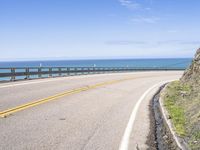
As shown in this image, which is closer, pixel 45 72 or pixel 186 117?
pixel 186 117

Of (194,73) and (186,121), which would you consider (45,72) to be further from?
(186,121)

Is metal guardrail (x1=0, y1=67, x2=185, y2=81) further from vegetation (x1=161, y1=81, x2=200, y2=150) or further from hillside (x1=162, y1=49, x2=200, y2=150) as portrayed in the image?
vegetation (x1=161, y1=81, x2=200, y2=150)

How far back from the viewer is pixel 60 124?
11.0 meters

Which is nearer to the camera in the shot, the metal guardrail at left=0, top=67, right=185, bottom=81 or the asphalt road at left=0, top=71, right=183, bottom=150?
the asphalt road at left=0, top=71, right=183, bottom=150

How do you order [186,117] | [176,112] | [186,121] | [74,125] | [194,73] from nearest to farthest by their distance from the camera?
[74,125], [186,121], [186,117], [176,112], [194,73]

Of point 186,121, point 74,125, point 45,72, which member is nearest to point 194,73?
point 186,121

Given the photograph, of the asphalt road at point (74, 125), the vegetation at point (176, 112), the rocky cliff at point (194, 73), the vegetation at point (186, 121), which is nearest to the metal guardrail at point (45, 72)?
the rocky cliff at point (194, 73)

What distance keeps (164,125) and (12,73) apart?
2080 centimetres

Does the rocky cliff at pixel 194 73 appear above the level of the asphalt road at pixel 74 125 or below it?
above

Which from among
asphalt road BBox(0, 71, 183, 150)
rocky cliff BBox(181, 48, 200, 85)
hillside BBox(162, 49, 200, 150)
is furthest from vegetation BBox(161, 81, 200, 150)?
rocky cliff BBox(181, 48, 200, 85)

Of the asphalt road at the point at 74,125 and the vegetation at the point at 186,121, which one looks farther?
the vegetation at the point at 186,121

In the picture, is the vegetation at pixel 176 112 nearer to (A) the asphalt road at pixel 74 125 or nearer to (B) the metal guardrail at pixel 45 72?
(A) the asphalt road at pixel 74 125

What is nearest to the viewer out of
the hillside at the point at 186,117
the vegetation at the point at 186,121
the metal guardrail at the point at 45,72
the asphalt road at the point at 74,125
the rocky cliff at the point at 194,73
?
the asphalt road at the point at 74,125

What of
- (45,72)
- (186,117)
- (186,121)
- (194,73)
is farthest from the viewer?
(45,72)
